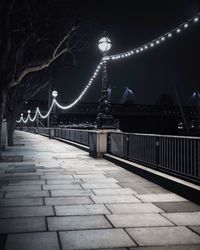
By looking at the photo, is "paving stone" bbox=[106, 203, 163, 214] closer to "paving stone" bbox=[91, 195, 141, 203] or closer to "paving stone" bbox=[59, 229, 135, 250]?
"paving stone" bbox=[91, 195, 141, 203]

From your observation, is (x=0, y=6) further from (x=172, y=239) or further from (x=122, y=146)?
(x=172, y=239)

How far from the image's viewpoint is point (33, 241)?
17.1ft

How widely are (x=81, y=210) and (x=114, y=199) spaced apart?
3.99ft

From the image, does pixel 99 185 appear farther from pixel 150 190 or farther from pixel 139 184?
pixel 150 190

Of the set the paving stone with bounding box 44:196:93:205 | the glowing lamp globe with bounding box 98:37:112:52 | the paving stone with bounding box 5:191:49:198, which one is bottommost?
the paving stone with bounding box 44:196:93:205

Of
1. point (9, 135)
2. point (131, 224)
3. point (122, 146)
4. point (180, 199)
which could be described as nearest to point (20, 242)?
point (131, 224)

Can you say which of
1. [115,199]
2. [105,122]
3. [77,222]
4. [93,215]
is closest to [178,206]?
[115,199]

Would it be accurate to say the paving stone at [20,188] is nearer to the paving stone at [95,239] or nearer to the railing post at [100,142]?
the paving stone at [95,239]

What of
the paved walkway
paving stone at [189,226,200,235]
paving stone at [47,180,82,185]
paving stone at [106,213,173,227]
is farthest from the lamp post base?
paving stone at [189,226,200,235]

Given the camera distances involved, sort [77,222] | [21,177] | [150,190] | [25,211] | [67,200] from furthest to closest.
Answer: [21,177] < [150,190] < [67,200] < [25,211] < [77,222]

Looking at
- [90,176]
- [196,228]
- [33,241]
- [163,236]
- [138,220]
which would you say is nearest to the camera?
[33,241]

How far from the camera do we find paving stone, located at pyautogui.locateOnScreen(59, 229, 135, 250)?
5.03 meters

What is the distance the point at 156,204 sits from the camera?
761cm

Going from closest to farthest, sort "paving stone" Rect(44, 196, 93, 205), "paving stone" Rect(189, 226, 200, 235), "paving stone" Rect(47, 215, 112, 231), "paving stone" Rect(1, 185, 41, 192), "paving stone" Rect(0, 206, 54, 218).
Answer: "paving stone" Rect(189, 226, 200, 235) < "paving stone" Rect(47, 215, 112, 231) < "paving stone" Rect(0, 206, 54, 218) < "paving stone" Rect(44, 196, 93, 205) < "paving stone" Rect(1, 185, 41, 192)
